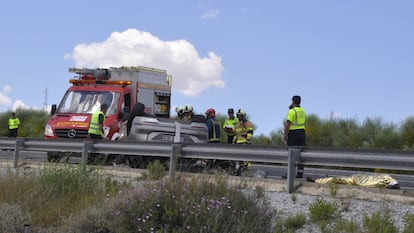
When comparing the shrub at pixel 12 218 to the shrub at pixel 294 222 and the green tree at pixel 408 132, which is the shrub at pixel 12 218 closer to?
the shrub at pixel 294 222

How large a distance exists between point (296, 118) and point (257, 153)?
236 centimetres

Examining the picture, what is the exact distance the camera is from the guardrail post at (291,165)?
33.3ft

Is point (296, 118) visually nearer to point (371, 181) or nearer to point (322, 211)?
point (371, 181)

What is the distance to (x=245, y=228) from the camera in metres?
7.64

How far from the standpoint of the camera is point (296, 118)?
13094 mm

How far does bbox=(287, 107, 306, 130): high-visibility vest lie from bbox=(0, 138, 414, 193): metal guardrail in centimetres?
203

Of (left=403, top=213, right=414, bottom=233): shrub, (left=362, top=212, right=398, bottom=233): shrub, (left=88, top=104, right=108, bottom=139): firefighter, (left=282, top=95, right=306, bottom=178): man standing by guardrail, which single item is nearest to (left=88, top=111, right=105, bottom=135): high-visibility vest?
(left=88, top=104, right=108, bottom=139): firefighter

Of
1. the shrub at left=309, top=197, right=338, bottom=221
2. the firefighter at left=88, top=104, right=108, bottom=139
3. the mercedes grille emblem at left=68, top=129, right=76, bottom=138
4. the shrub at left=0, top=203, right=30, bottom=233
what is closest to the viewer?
the shrub at left=309, top=197, right=338, bottom=221

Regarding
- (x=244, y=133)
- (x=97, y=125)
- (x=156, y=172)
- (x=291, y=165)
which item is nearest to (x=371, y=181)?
(x=291, y=165)

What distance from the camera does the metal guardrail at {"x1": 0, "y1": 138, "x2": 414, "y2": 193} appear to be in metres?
9.57

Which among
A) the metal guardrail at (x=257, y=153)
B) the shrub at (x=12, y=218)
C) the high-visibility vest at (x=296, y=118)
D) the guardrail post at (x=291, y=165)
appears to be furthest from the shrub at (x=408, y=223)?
the high-visibility vest at (x=296, y=118)

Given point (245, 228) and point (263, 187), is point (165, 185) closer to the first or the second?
point (245, 228)

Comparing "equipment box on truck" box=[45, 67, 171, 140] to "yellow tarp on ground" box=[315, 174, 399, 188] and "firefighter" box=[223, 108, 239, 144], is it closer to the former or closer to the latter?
"firefighter" box=[223, 108, 239, 144]

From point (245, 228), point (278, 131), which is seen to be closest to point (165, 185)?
point (245, 228)
